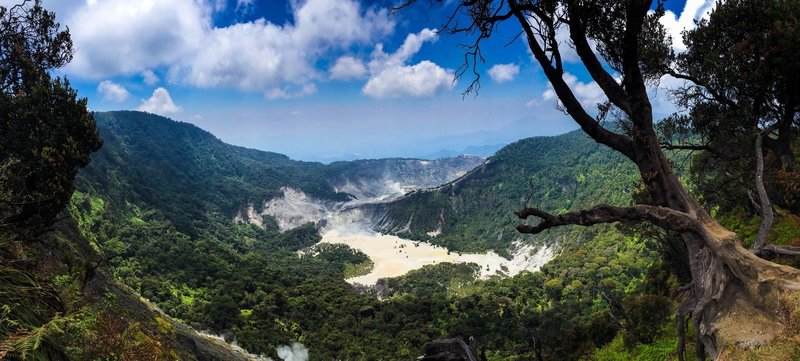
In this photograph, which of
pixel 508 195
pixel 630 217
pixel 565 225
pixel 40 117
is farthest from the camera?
pixel 508 195

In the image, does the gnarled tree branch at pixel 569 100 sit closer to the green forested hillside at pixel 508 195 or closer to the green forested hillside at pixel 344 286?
the green forested hillside at pixel 344 286

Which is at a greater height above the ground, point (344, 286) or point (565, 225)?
point (565, 225)

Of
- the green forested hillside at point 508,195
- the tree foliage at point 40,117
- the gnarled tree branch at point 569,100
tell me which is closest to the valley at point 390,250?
the green forested hillside at point 508,195

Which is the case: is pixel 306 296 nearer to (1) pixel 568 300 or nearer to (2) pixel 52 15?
(1) pixel 568 300

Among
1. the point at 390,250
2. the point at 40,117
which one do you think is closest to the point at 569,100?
the point at 40,117

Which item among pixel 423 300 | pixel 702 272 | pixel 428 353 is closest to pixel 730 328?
pixel 702 272

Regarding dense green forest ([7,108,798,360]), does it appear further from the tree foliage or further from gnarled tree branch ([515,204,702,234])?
the tree foliage

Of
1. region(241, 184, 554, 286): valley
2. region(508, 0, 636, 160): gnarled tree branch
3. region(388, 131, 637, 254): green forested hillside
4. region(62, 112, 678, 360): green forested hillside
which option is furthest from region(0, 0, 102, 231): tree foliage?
region(388, 131, 637, 254): green forested hillside

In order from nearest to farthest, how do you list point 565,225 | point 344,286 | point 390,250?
point 565,225, point 344,286, point 390,250

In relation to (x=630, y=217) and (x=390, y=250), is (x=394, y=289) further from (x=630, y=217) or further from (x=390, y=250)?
(x=630, y=217)
